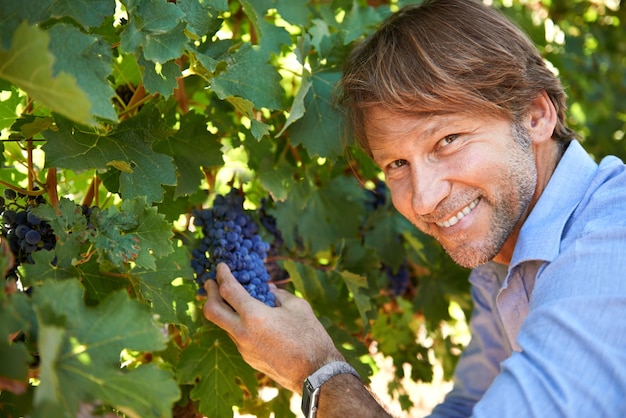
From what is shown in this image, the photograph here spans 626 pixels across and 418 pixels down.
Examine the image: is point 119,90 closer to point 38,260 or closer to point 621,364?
point 38,260

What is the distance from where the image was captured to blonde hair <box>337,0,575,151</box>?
1804mm

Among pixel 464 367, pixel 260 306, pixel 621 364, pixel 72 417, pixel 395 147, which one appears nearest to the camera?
pixel 72 417

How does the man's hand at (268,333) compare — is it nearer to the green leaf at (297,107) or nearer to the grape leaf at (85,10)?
the green leaf at (297,107)

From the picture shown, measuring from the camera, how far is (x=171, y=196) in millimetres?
1743

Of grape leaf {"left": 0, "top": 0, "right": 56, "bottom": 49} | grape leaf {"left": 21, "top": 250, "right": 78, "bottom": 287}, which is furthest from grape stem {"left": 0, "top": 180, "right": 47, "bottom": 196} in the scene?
grape leaf {"left": 0, "top": 0, "right": 56, "bottom": 49}

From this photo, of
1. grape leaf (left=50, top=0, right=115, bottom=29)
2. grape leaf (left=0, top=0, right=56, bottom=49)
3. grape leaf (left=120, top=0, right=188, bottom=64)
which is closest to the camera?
grape leaf (left=0, top=0, right=56, bottom=49)

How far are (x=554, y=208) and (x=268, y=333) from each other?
2.39 feet

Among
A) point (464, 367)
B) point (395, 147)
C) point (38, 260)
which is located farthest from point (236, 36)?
point (464, 367)

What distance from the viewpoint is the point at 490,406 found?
53.2 inches

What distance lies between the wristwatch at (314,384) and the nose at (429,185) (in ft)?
1.43

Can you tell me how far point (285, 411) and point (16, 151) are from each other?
971mm

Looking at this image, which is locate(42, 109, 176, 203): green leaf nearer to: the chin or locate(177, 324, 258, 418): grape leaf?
locate(177, 324, 258, 418): grape leaf

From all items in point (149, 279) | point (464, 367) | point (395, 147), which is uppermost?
point (395, 147)

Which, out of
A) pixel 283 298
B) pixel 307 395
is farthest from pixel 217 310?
pixel 307 395
